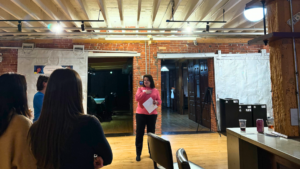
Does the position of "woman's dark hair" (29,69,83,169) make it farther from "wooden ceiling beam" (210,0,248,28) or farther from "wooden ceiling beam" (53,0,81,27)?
"wooden ceiling beam" (210,0,248,28)

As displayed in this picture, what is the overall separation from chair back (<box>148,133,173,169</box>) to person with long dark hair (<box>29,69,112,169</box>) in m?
0.58

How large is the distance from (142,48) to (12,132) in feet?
14.9

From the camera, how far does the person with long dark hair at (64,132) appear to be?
991 mm

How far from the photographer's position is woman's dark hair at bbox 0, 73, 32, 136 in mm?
1142

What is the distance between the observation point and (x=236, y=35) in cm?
473

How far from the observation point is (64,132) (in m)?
0.99

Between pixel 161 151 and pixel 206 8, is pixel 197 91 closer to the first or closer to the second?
pixel 206 8

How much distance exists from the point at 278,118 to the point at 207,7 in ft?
8.61

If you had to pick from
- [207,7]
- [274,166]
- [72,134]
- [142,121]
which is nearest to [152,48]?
[207,7]

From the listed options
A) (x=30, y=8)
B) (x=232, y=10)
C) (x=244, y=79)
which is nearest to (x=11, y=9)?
(x=30, y=8)

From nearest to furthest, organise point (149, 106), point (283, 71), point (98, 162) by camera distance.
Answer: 1. point (98, 162)
2. point (283, 71)
3. point (149, 106)

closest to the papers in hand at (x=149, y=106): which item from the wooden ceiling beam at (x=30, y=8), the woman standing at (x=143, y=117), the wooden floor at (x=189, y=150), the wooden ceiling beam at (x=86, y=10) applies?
the woman standing at (x=143, y=117)

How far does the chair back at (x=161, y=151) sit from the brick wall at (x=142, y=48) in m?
A: 3.64

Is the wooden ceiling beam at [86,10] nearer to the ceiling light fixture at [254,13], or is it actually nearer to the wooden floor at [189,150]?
the ceiling light fixture at [254,13]
